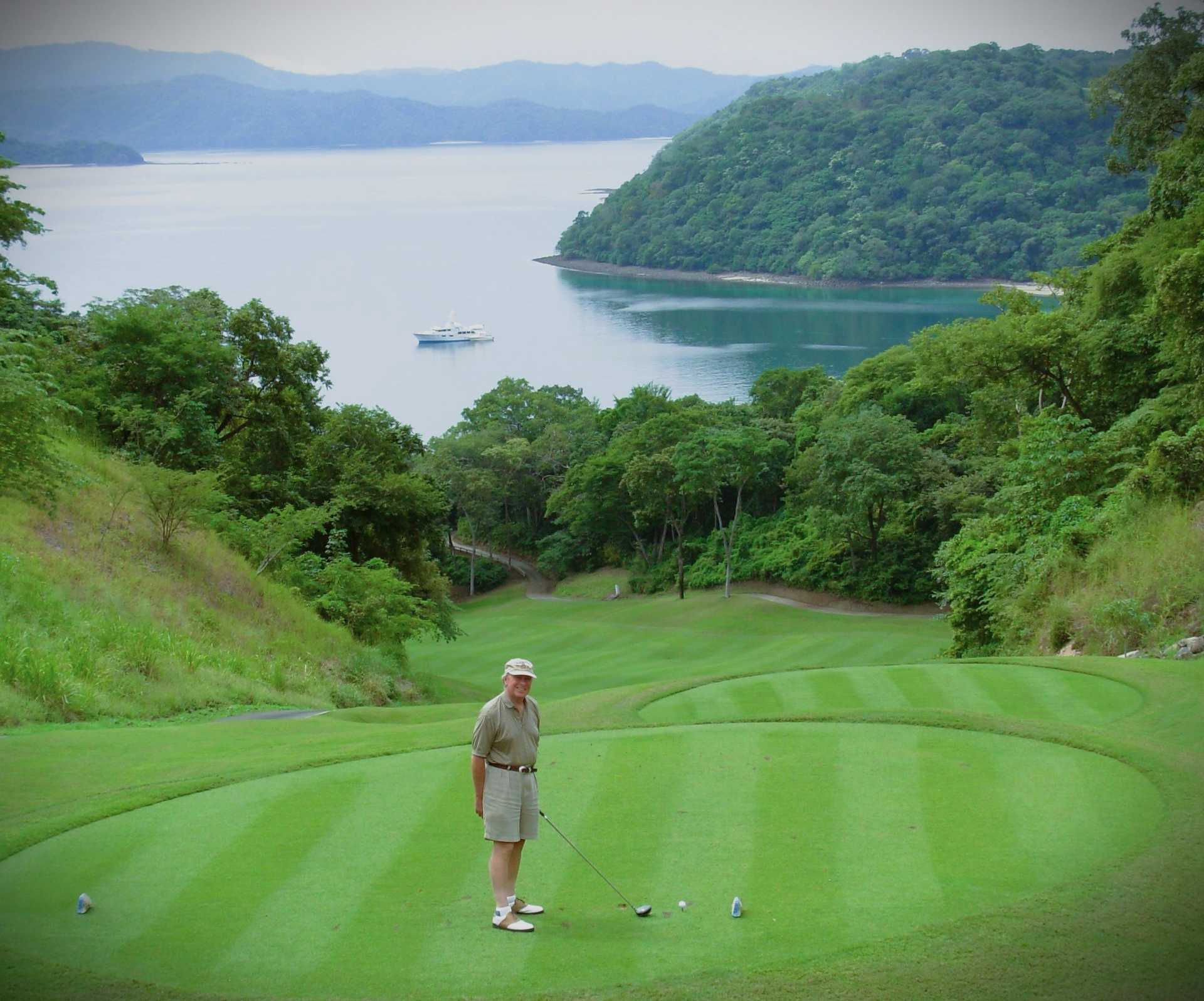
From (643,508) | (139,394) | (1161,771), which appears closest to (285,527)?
(139,394)

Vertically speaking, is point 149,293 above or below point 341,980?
above

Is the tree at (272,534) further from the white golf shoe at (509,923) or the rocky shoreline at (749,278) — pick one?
the rocky shoreline at (749,278)

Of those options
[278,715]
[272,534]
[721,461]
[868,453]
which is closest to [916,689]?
A: [278,715]

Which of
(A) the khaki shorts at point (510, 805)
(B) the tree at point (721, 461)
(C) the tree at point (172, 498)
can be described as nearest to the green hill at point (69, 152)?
(C) the tree at point (172, 498)

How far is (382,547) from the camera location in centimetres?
3297

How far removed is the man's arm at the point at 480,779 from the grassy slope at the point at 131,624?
7764mm

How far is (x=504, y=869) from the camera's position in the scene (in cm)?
628

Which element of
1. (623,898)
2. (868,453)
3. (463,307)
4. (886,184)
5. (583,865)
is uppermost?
(886,184)

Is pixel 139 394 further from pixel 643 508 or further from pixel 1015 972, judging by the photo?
pixel 643 508

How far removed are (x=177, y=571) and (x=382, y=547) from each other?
41.5 ft

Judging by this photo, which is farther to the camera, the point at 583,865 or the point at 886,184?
the point at 886,184

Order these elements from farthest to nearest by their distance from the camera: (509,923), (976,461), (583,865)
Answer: (976,461) < (583,865) < (509,923)

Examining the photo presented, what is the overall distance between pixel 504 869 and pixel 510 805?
0.35 metres

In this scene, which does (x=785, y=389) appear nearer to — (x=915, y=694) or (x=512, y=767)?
(x=915, y=694)
